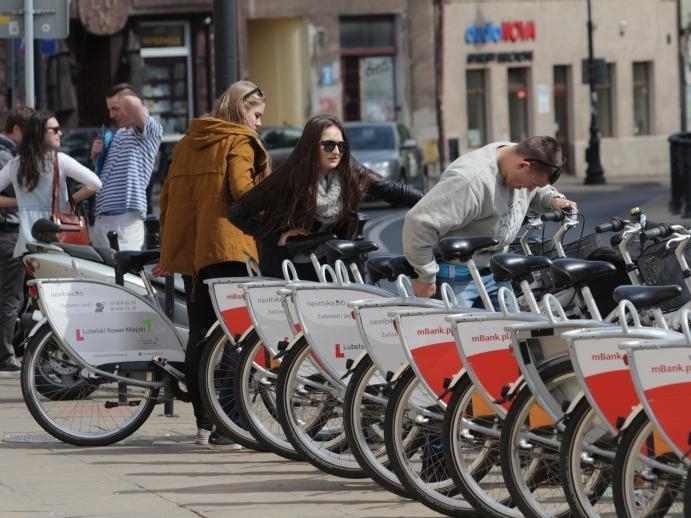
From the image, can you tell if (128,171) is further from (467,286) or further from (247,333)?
(467,286)

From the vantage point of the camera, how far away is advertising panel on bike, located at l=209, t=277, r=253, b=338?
28.2 ft

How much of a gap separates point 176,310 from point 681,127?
142ft

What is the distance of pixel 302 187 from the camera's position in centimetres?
866

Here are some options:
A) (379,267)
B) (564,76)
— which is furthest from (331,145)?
(564,76)

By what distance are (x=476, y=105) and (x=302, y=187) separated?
41.3 metres

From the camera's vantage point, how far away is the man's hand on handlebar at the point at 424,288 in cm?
771

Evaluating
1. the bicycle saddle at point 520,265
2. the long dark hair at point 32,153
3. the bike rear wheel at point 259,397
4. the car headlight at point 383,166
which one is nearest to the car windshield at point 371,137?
the car headlight at point 383,166

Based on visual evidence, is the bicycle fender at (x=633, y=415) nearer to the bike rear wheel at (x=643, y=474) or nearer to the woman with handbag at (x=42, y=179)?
the bike rear wheel at (x=643, y=474)

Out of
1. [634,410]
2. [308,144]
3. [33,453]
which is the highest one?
[308,144]

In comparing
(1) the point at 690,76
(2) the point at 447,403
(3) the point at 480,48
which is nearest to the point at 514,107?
(3) the point at 480,48

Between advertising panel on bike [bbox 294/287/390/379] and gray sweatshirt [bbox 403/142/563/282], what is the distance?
0.44 m

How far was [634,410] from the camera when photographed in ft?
19.0

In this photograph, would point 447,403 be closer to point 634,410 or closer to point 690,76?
point 634,410

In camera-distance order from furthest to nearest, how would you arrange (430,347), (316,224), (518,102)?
(518,102) → (316,224) → (430,347)
